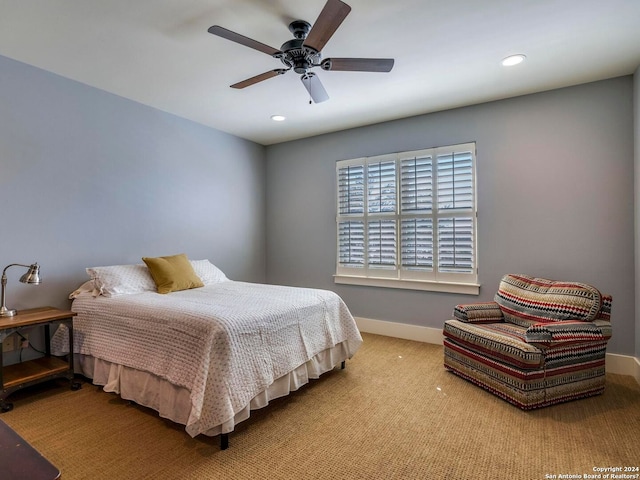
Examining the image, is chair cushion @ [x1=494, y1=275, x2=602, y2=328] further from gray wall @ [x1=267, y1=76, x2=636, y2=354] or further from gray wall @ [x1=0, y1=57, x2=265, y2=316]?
gray wall @ [x1=0, y1=57, x2=265, y2=316]

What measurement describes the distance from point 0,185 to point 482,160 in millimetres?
4184

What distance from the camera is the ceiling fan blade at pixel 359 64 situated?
2102mm

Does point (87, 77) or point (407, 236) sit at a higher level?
point (87, 77)

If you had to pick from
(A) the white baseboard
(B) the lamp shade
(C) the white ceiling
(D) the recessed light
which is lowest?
(A) the white baseboard

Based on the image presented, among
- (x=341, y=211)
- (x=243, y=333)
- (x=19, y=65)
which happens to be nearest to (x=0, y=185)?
(x=19, y=65)

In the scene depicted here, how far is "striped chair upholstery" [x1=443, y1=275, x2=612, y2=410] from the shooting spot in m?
2.29

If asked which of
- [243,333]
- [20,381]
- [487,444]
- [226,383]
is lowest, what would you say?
[487,444]

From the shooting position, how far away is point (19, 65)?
8.82ft

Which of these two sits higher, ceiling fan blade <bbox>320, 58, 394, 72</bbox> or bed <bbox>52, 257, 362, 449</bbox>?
ceiling fan blade <bbox>320, 58, 394, 72</bbox>

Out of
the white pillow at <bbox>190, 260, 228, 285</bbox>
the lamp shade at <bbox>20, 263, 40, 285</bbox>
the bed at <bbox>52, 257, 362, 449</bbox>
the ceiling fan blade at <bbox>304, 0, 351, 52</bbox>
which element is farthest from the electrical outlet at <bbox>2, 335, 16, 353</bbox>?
the ceiling fan blade at <bbox>304, 0, 351, 52</bbox>

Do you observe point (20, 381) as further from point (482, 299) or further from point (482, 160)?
point (482, 160)

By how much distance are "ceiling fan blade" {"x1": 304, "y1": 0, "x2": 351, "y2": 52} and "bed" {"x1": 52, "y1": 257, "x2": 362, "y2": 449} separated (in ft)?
5.52

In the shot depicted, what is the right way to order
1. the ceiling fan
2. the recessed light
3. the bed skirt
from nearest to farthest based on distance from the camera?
the ceiling fan
the bed skirt
the recessed light

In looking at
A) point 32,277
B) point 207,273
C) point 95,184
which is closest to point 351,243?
point 207,273
